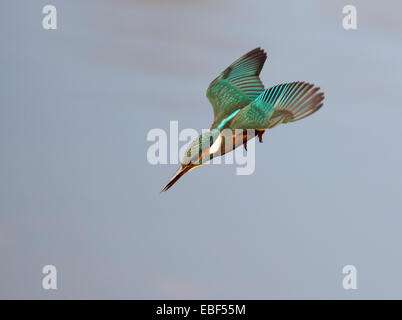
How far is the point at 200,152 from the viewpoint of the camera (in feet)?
20.5

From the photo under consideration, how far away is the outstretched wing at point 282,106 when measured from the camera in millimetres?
5998

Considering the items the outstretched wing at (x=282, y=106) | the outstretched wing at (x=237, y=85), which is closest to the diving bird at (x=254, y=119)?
the outstretched wing at (x=282, y=106)

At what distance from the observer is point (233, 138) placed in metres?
6.32

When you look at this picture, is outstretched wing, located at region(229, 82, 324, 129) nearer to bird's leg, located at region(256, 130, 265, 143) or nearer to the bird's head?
bird's leg, located at region(256, 130, 265, 143)

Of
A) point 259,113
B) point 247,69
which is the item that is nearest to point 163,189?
point 259,113

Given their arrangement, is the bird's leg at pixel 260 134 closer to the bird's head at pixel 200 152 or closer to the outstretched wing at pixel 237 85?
the bird's head at pixel 200 152

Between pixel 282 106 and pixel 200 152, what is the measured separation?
102 centimetres

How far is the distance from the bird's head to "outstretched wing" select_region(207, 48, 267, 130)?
762 millimetres

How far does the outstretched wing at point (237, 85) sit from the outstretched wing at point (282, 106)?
77 centimetres

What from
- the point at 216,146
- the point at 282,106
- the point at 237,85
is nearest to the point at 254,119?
the point at 282,106

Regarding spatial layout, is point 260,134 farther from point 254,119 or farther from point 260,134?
point 254,119

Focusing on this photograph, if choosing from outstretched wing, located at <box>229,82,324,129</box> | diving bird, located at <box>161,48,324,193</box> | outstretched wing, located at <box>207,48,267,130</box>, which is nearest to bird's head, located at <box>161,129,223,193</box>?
diving bird, located at <box>161,48,324,193</box>
